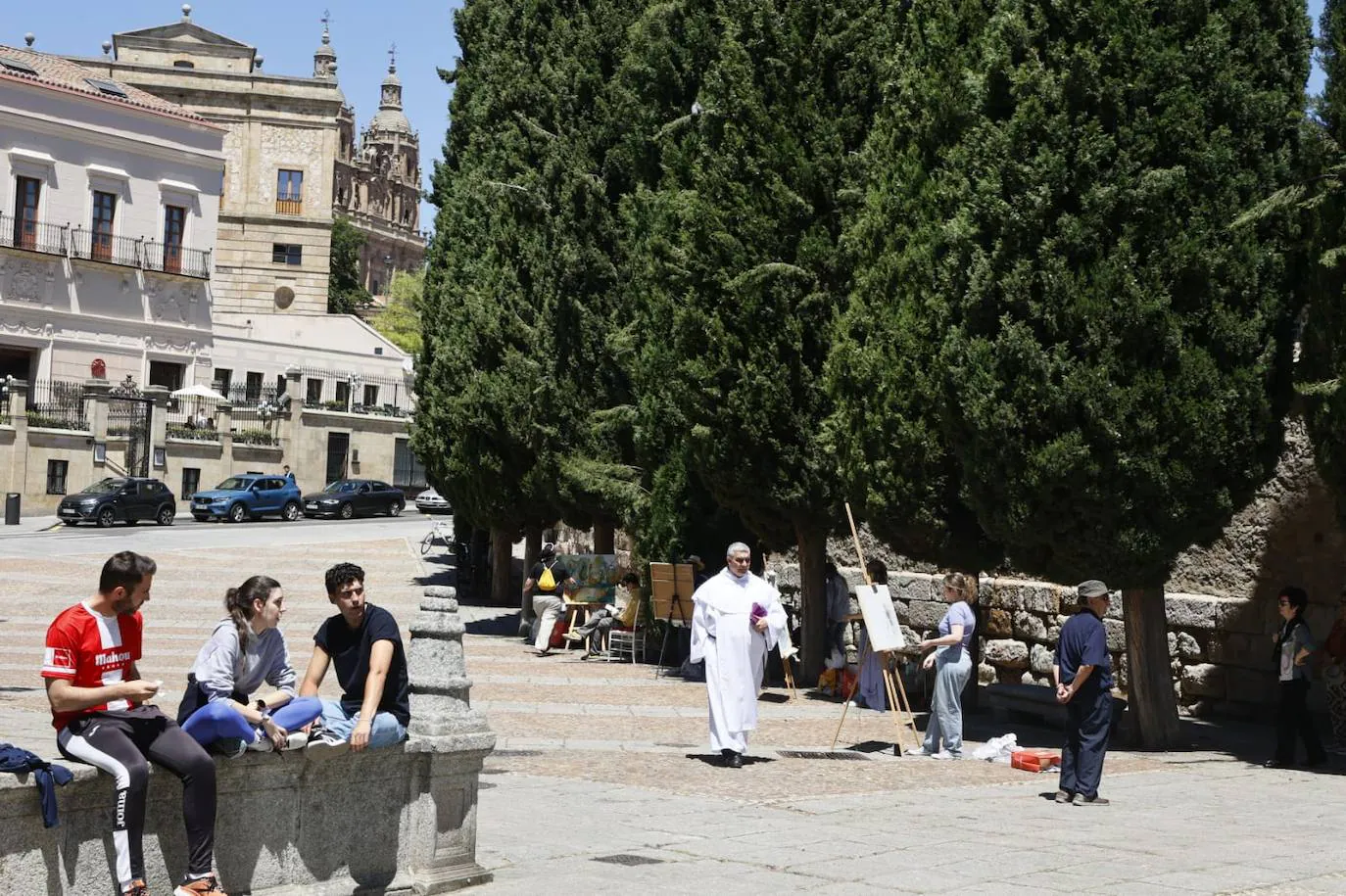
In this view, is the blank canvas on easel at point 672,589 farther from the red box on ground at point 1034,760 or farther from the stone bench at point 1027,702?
the red box on ground at point 1034,760

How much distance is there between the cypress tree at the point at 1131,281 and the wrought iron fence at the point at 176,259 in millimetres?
46059

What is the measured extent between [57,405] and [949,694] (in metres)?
40.2

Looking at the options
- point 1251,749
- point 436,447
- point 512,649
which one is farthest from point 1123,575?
point 436,447

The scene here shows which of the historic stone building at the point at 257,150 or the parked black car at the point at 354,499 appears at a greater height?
the historic stone building at the point at 257,150

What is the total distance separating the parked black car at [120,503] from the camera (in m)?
41.5

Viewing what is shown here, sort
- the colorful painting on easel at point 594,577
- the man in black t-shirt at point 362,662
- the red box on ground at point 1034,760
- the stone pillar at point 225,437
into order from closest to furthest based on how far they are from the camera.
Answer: the man in black t-shirt at point 362,662
the red box on ground at point 1034,760
the colorful painting on easel at point 594,577
the stone pillar at point 225,437

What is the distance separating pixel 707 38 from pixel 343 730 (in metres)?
13.9

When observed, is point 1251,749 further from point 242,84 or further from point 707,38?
point 242,84

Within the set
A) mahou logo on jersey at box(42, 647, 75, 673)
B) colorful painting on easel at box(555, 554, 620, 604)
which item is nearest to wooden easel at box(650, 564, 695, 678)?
colorful painting on easel at box(555, 554, 620, 604)

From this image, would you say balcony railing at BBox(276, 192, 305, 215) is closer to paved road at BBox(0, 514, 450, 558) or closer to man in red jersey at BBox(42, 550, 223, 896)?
paved road at BBox(0, 514, 450, 558)

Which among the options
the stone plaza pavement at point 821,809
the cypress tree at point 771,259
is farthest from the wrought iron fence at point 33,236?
the cypress tree at point 771,259

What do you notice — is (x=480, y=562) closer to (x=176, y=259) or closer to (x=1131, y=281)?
(x=1131, y=281)

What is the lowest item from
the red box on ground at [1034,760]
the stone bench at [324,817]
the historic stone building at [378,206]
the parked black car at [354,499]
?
the red box on ground at [1034,760]

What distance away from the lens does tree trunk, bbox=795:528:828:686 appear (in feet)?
60.9
